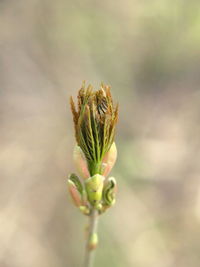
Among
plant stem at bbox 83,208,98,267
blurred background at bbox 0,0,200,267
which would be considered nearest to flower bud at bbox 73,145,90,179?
plant stem at bbox 83,208,98,267

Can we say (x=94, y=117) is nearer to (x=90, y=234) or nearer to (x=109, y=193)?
(x=109, y=193)

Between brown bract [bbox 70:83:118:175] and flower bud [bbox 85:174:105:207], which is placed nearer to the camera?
brown bract [bbox 70:83:118:175]

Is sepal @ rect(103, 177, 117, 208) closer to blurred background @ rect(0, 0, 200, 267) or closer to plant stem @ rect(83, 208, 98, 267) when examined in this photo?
plant stem @ rect(83, 208, 98, 267)

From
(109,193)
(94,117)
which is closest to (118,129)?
(109,193)

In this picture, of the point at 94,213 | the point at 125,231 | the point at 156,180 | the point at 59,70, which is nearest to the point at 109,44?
the point at 59,70

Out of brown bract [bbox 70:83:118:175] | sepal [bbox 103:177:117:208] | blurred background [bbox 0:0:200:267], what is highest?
brown bract [bbox 70:83:118:175]

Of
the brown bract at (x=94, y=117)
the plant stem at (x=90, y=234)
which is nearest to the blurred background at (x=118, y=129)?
the plant stem at (x=90, y=234)
